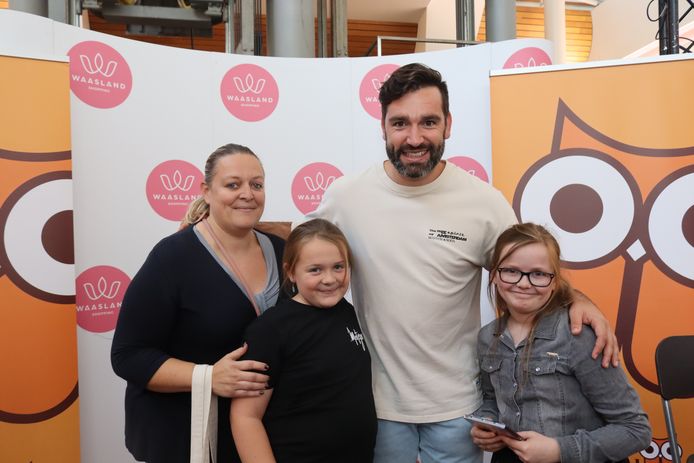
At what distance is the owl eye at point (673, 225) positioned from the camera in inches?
124

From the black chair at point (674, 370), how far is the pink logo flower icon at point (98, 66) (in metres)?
3.19

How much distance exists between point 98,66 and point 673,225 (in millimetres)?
3343

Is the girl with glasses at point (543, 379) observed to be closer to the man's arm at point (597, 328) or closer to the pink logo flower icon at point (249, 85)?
the man's arm at point (597, 328)

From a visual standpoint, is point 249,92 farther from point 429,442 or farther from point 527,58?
point 429,442

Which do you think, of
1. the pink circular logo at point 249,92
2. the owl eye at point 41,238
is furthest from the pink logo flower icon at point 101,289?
the pink circular logo at point 249,92

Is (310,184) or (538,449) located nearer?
(538,449)

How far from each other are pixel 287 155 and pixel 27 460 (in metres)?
2.23

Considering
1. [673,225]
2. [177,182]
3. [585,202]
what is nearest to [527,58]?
[585,202]

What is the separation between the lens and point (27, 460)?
9.19 feet

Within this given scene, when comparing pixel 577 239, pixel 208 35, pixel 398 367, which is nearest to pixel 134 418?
pixel 398 367

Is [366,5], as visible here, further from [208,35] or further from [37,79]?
[37,79]

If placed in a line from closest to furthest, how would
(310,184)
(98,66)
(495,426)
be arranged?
1. (495,426)
2. (98,66)
3. (310,184)

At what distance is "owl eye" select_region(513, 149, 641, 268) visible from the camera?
3.23m

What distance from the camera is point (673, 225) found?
10.4 ft
